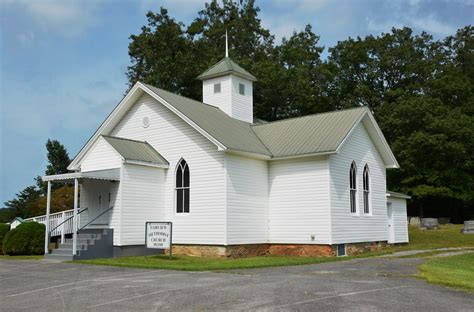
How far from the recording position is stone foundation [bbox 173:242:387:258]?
73.6 ft

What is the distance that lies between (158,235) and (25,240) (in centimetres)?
677

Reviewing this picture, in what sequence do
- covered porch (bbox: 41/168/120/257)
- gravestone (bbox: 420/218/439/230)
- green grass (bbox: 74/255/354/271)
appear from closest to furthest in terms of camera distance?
green grass (bbox: 74/255/354/271) → covered porch (bbox: 41/168/120/257) → gravestone (bbox: 420/218/439/230)

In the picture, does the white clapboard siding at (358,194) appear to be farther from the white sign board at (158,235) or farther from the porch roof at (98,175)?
the porch roof at (98,175)

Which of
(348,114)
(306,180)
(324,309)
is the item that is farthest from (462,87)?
(324,309)

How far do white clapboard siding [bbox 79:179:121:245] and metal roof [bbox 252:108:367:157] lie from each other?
7437 millimetres

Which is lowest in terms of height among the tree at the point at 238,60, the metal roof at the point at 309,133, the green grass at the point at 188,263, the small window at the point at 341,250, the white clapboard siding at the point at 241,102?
the green grass at the point at 188,263

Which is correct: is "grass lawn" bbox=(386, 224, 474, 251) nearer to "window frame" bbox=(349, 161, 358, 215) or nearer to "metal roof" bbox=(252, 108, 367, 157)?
"window frame" bbox=(349, 161, 358, 215)

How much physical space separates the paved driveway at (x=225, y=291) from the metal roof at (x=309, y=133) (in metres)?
7.50

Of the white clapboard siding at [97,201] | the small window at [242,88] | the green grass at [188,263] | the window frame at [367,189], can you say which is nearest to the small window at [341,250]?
the green grass at [188,263]

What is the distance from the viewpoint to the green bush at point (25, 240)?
23891mm

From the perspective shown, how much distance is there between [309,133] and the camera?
Result: 83.3ft

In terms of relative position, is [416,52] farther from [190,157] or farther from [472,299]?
[472,299]

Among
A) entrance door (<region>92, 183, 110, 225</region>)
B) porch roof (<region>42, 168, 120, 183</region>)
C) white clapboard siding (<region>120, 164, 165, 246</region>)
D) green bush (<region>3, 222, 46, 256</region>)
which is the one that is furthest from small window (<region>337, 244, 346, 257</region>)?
green bush (<region>3, 222, 46, 256</region>)

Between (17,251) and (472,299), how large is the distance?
1967 cm
